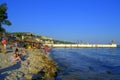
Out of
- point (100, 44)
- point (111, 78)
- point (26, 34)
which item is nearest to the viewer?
point (111, 78)

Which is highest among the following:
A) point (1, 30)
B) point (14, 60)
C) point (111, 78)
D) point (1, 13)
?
point (1, 13)

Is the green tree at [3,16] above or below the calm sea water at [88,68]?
above

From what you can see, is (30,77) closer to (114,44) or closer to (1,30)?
(1,30)

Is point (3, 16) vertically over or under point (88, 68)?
over

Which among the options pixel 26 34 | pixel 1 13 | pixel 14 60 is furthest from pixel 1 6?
pixel 14 60

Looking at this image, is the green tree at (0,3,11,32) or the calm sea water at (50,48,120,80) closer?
the calm sea water at (50,48,120,80)

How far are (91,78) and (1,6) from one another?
44.6m

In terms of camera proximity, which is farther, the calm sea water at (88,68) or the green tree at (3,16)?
the green tree at (3,16)

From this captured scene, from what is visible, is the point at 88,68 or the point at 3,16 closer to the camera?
the point at 88,68

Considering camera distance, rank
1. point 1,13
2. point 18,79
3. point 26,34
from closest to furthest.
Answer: point 18,79 < point 1,13 < point 26,34

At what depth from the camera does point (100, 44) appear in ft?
556

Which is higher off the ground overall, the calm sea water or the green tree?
the green tree

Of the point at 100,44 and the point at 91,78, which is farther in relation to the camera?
the point at 100,44

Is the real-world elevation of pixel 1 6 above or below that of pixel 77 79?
above
